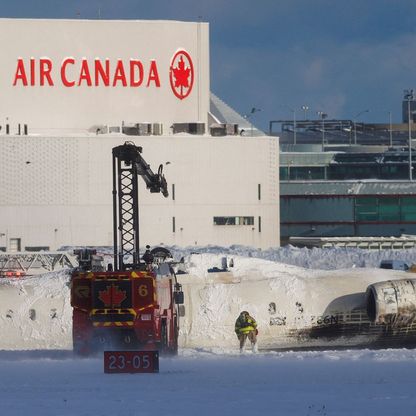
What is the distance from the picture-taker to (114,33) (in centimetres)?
12088

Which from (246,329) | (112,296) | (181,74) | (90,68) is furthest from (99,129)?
(112,296)

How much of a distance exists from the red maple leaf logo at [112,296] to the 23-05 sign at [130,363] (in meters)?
5.54

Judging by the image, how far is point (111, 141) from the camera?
11644cm

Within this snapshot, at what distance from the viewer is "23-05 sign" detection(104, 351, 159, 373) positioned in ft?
153

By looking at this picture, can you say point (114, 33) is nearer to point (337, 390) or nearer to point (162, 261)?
point (162, 261)

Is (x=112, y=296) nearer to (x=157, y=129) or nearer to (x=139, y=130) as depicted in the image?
(x=139, y=130)

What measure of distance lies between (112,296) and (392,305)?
1470cm

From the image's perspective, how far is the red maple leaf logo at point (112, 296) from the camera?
5253cm

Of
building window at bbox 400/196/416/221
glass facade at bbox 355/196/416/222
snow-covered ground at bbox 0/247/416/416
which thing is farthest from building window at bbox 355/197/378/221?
snow-covered ground at bbox 0/247/416/416

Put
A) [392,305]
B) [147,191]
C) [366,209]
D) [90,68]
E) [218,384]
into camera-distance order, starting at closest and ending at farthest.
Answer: [218,384], [392,305], [147,191], [90,68], [366,209]

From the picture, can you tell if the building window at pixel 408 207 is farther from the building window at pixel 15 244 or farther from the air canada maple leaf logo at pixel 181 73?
the building window at pixel 15 244

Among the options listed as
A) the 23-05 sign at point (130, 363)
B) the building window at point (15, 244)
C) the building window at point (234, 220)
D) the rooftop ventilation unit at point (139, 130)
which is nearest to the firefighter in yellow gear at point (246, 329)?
the 23-05 sign at point (130, 363)

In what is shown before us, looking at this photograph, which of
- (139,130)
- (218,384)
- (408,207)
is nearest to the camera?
(218,384)

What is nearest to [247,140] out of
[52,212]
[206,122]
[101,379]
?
[206,122]
